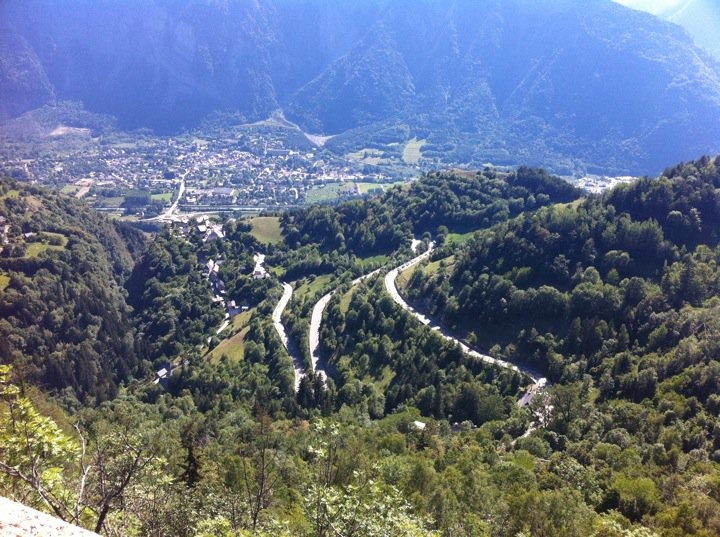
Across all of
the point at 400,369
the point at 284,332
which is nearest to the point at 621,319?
the point at 400,369

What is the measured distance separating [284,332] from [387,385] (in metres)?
45.3

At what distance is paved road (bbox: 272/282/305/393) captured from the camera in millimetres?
128125

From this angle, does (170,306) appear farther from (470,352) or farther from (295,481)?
(295,481)

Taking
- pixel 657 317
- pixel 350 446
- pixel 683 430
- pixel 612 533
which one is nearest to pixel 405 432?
Answer: pixel 350 446

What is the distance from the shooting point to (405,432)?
78625mm

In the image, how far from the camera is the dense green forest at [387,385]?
24547 mm

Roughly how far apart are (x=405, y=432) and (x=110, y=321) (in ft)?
370

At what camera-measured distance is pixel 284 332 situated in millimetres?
148250

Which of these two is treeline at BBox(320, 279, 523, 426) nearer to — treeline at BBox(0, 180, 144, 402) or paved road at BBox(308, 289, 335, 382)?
paved road at BBox(308, 289, 335, 382)

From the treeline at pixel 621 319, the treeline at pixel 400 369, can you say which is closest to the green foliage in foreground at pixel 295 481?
the treeline at pixel 621 319

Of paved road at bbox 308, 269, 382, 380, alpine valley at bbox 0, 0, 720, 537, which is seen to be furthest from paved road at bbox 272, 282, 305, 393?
paved road at bbox 308, 269, 382, 380

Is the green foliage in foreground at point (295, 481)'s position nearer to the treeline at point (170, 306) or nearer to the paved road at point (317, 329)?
the paved road at point (317, 329)

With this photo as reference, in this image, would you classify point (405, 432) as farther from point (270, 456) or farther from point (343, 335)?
point (343, 335)

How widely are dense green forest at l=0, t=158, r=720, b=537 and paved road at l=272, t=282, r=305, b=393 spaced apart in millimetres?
2693
